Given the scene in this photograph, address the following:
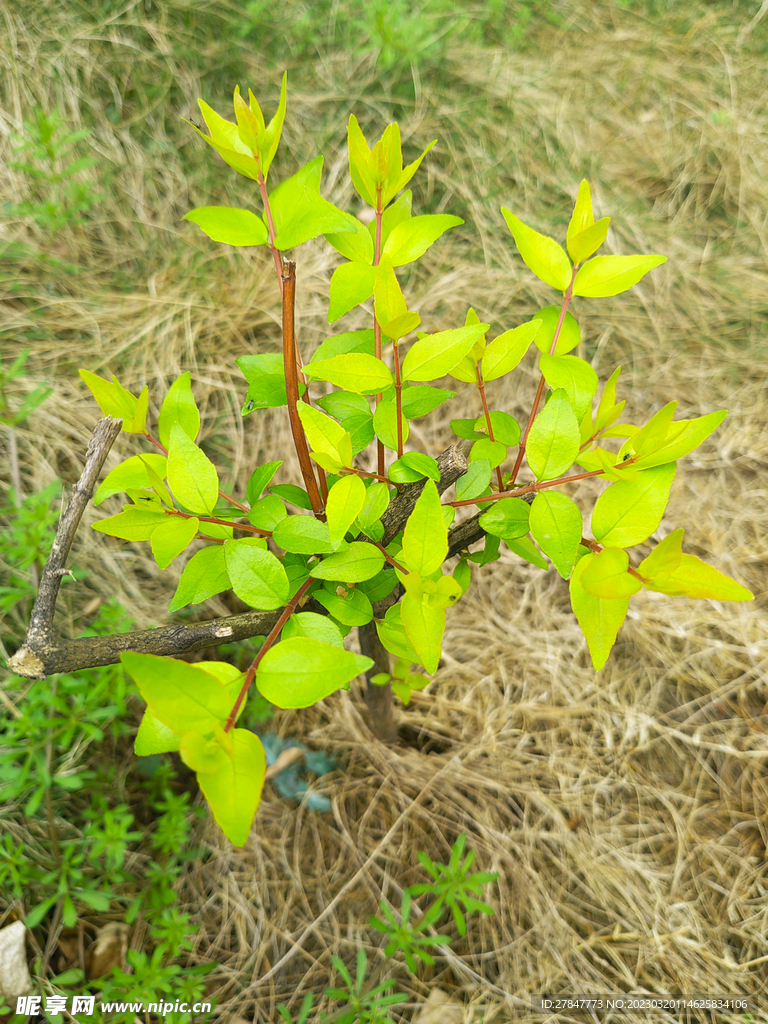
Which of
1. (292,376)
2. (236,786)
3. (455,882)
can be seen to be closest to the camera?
(236,786)

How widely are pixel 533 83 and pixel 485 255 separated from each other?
38.1 inches

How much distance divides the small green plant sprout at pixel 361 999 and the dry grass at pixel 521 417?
0.10m

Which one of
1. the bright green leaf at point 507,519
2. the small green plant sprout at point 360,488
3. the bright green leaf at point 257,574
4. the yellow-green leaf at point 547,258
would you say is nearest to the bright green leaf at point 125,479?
the small green plant sprout at point 360,488

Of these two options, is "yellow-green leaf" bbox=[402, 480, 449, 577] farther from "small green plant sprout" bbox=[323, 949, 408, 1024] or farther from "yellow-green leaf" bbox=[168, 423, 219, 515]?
"small green plant sprout" bbox=[323, 949, 408, 1024]

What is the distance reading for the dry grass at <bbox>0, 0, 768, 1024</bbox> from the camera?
1.28m

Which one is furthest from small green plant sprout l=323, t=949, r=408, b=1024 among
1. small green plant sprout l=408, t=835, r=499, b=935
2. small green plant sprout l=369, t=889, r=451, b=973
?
small green plant sprout l=408, t=835, r=499, b=935

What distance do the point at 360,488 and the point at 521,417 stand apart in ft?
4.82

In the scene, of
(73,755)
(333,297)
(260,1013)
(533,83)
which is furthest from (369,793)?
Result: (533,83)

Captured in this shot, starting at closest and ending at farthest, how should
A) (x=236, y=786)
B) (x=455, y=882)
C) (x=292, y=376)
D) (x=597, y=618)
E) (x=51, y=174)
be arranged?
(x=236, y=786) → (x=597, y=618) → (x=292, y=376) → (x=455, y=882) → (x=51, y=174)

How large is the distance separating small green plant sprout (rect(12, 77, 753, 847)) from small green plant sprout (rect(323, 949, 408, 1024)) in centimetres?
80

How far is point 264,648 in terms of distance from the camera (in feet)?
1.75

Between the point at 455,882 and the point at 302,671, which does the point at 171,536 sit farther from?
the point at 455,882

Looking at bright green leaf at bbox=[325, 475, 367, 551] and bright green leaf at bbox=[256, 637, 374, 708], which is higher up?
bright green leaf at bbox=[325, 475, 367, 551]

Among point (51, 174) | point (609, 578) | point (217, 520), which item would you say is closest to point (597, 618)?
point (609, 578)
